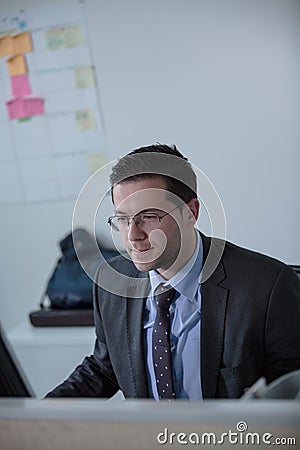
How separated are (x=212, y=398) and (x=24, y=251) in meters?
0.76

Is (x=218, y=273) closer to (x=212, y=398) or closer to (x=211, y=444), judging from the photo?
(x=212, y=398)

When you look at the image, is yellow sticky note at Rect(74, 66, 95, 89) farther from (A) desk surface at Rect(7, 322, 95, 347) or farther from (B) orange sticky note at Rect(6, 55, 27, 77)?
(A) desk surface at Rect(7, 322, 95, 347)

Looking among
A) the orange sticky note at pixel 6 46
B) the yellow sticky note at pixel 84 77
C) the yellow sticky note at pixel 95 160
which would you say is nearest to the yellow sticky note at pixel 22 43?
the orange sticky note at pixel 6 46

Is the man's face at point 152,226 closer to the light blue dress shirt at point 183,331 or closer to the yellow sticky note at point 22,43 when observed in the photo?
the light blue dress shirt at point 183,331

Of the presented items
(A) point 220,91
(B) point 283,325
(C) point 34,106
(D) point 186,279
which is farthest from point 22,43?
(B) point 283,325

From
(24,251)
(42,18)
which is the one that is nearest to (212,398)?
(24,251)

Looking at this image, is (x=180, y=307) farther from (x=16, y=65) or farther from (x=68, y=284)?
(x=16, y=65)

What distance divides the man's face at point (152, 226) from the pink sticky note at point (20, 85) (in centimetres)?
61

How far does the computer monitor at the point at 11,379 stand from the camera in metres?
0.82

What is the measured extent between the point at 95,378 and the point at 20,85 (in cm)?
75

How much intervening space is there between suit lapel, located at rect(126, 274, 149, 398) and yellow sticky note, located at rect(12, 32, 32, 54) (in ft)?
2.20

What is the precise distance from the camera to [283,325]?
0.82 m

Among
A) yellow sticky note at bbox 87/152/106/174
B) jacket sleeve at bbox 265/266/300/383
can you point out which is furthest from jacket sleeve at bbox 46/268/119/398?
yellow sticky note at bbox 87/152/106/174

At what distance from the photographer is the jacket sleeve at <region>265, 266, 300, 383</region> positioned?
810mm
